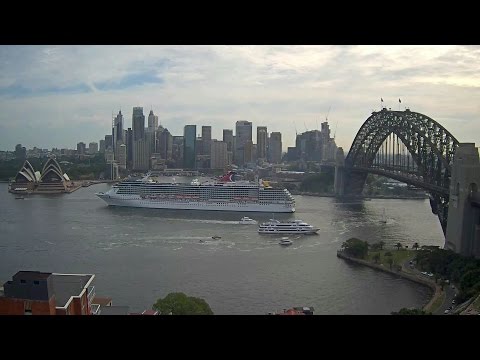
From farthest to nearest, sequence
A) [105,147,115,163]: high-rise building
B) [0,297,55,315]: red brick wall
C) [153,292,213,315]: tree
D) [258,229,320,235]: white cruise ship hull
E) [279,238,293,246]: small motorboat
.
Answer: [105,147,115,163]: high-rise building, [258,229,320,235]: white cruise ship hull, [279,238,293,246]: small motorboat, [153,292,213,315]: tree, [0,297,55,315]: red brick wall

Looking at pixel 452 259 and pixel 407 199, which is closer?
pixel 452 259

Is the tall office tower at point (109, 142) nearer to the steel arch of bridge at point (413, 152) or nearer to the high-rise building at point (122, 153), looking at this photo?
the high-rise building at point (122, 153)

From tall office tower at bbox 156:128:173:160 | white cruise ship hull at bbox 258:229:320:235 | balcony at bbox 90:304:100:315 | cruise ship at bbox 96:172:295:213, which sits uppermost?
tall office tower at bbox 156:128:173:160

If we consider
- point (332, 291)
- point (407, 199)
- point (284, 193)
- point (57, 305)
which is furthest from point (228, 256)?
point (407, 199)

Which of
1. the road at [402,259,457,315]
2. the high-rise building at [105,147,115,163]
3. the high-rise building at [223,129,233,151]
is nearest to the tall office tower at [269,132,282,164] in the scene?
the high-rise building at [223,129,233,151]

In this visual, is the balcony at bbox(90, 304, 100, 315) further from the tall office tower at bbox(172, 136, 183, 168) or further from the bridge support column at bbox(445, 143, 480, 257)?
the tall office tower at bbox(172, 136, 183, 168)

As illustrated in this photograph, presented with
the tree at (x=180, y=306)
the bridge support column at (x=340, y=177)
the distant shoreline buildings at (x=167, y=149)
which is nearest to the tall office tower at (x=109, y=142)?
the distant shoreline buildings at (x=167, y=149)
